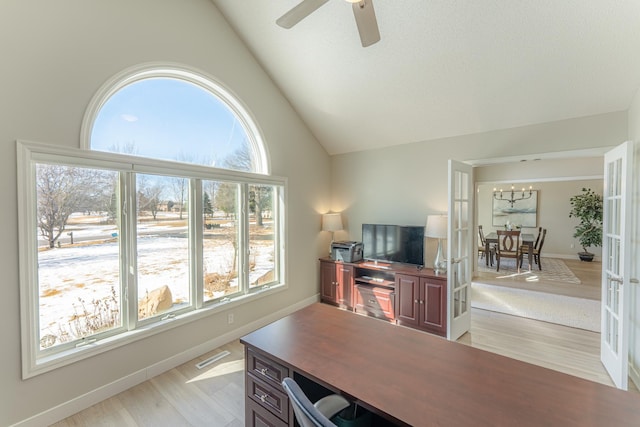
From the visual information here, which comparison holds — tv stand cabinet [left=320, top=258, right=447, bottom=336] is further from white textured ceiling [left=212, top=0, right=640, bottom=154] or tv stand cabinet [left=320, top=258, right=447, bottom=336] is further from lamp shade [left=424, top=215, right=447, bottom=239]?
white textured ceiling [left=212, top=0, right=640, bottom=154]

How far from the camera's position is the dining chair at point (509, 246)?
630cm

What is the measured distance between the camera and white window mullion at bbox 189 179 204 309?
117 inches

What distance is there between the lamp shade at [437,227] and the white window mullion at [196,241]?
2793 millimetres

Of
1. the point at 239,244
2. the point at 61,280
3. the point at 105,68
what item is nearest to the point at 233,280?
the point at 239,244

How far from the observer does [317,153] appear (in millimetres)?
4621

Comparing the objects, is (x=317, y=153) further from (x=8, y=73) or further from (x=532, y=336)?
(x=532, y=336)

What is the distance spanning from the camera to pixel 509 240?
21.4 ft

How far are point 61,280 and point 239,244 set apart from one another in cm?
168

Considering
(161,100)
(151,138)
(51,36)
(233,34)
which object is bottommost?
(151,138)

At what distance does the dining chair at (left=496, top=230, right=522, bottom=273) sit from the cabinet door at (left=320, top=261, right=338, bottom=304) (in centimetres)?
429

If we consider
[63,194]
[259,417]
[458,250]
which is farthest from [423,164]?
[63,194]

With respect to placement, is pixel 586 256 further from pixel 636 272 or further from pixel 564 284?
pixel 636 272

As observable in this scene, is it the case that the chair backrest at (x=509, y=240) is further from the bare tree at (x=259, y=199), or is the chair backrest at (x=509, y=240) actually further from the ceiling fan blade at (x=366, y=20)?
the ceiling fan blade at (x=366, y=20)

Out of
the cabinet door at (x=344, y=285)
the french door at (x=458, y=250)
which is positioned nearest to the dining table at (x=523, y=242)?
the french door at (x=458, y=250)
